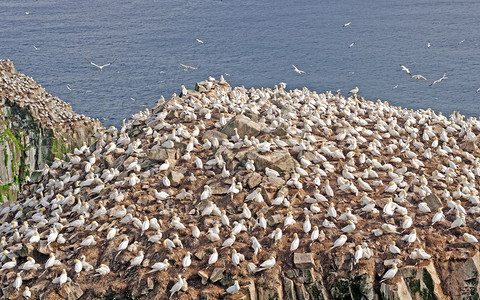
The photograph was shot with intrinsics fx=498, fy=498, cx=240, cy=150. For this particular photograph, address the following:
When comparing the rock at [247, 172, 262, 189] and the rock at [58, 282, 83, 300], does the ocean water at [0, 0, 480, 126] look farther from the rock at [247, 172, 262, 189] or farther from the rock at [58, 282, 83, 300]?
the rock at [58, 282, 83, 300]

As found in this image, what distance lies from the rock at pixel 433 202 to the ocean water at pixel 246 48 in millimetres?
43329

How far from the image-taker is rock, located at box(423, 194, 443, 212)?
19641 millimetres

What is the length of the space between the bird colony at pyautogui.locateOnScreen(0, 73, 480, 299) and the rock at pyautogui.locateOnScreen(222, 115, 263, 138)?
Answer: 111 millimetres

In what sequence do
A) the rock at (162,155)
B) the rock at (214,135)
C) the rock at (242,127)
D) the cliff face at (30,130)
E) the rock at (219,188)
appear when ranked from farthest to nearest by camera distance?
the cliff face at (30,130)
the rock at (242,127)
the rock at (214,135)
the rock at (162,155)
the rock at (219,188)

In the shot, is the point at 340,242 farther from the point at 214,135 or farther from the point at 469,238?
the point at 214,135

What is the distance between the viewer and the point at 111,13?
126m

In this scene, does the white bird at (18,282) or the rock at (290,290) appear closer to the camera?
the rock at (290,290)

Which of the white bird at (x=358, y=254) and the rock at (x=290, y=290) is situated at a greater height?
the white bird at (x=358, y=254)

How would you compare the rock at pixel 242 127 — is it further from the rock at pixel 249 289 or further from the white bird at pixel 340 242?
the rock at pixel 249 289

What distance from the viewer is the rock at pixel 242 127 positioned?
23578mm

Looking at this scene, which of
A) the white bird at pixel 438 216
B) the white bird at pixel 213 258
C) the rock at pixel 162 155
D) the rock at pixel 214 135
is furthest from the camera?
the rock at pixel 214 135

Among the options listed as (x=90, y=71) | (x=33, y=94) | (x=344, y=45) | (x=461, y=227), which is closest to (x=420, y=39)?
(x=344, y=45)

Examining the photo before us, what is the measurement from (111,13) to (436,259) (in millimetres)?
121847

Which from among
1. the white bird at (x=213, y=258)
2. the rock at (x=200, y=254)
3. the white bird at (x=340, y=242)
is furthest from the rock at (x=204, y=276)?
the white bird at (x=340, y=242)
